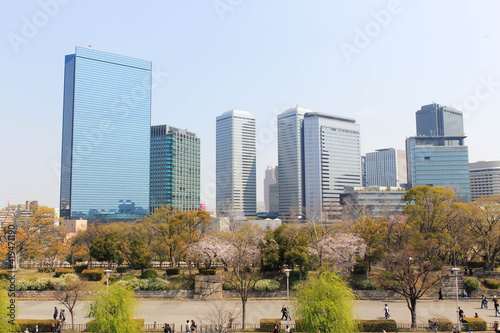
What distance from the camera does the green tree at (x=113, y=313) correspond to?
21.6 meters

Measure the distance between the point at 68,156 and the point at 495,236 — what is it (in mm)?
132458

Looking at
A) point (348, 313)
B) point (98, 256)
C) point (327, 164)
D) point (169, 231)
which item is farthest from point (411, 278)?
point (327, 164)

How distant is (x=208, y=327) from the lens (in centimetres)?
2580

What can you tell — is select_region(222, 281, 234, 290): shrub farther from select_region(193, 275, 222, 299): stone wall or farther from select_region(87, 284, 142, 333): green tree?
select_region(87, 284, 142, 333): green tree

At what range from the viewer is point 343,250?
136 ft

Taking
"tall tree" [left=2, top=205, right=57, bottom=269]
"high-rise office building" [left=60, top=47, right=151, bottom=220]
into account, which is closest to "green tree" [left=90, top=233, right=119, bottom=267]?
"tall tree" [left=2, top=205, right=57, bottom=269]

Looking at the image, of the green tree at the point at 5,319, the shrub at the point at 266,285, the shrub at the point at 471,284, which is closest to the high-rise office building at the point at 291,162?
the shrub at the point at 471,284

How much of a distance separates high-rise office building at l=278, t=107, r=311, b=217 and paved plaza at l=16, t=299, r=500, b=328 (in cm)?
14963

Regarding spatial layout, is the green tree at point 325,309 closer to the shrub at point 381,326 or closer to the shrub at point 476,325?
the shrub at point 381,326

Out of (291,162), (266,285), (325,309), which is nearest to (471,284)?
(266,285)

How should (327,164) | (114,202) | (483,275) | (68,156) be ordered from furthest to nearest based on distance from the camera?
1. (327,164)
2. (114,202)
3. (68,156)
4. (483,275)

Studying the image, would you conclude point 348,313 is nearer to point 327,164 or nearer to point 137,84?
point 137,84

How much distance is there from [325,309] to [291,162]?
171 meters

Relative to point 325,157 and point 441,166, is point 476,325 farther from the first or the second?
point 325,157
